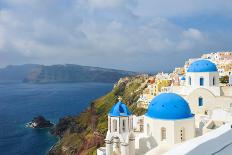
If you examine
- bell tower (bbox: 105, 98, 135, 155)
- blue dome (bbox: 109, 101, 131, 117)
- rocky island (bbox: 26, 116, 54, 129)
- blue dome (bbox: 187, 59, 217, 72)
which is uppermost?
blue dome (bbox: 187, 59, 217, 72)

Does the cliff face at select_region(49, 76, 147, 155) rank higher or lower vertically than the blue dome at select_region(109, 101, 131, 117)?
lower

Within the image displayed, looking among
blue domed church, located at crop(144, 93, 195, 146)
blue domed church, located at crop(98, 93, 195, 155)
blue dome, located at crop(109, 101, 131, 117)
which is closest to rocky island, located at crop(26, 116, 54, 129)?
blue domed church, located at crop(98, 93, 195, 155)

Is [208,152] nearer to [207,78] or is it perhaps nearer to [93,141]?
[207,78]

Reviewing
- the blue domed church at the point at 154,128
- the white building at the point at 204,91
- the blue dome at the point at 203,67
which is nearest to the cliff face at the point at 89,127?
the white building at the point at 204,91

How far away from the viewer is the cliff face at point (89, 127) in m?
49.6

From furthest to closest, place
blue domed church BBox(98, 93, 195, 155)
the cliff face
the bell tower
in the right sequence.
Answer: the cliff face → blue domed church BBox(98, 93, 195, 155) → the bell tower

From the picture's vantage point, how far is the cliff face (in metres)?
49.6

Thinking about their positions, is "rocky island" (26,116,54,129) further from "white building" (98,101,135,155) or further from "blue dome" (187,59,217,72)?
"white building" (98,101,135,155)

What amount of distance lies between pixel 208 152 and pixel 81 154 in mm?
40812

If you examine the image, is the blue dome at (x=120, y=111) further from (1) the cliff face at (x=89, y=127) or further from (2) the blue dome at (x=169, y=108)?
(1) the cliff face at (x=89, y=127)

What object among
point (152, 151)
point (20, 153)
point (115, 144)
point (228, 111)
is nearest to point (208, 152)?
point (152, 151)

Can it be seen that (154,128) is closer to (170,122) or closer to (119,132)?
(170,122)

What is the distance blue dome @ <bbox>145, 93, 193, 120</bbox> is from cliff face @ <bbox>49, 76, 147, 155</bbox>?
22.9 meters

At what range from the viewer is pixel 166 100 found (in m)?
19.3
